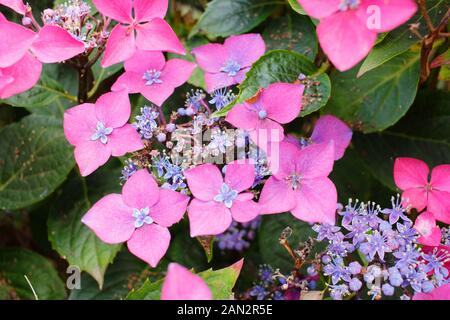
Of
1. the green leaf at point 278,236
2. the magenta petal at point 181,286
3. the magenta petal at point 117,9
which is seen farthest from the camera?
the green leaf at point 278,236

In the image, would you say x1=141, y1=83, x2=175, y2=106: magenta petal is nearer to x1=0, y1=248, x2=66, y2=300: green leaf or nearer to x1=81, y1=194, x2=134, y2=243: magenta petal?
x1=81, y1=194, x2=134, y2=243: magenta petal

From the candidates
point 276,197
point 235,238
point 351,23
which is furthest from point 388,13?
point 235,238

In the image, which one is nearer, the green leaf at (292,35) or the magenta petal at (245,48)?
the magenta petal at (245,48)

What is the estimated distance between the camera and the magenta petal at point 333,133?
1.06 metres

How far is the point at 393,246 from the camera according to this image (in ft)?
3.01

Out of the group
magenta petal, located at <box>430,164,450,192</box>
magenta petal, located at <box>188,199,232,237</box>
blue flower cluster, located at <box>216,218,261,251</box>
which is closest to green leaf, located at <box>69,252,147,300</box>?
blue flower cluster, located at <box>216,218,261,251</box>

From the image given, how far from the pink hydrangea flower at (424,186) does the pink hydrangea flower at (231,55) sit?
1.07 ft

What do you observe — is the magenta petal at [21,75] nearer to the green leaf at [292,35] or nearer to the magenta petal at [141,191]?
the magenta petal at [141,191]

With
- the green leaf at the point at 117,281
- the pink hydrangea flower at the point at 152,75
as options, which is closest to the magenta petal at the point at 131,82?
the pink hydrangea flower at the point at 152,75

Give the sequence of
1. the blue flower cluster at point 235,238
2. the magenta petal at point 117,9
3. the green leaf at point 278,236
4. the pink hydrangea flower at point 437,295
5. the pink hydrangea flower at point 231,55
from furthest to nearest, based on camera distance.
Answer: the blue flower cluster at point 235,238 < the green leaf at point 278,236 < the pink hydrangea flower at point 231,55 < the magenta petal at point 117,9 < the pink hydrangea flower at point 437,295

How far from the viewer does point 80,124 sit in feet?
3.23
